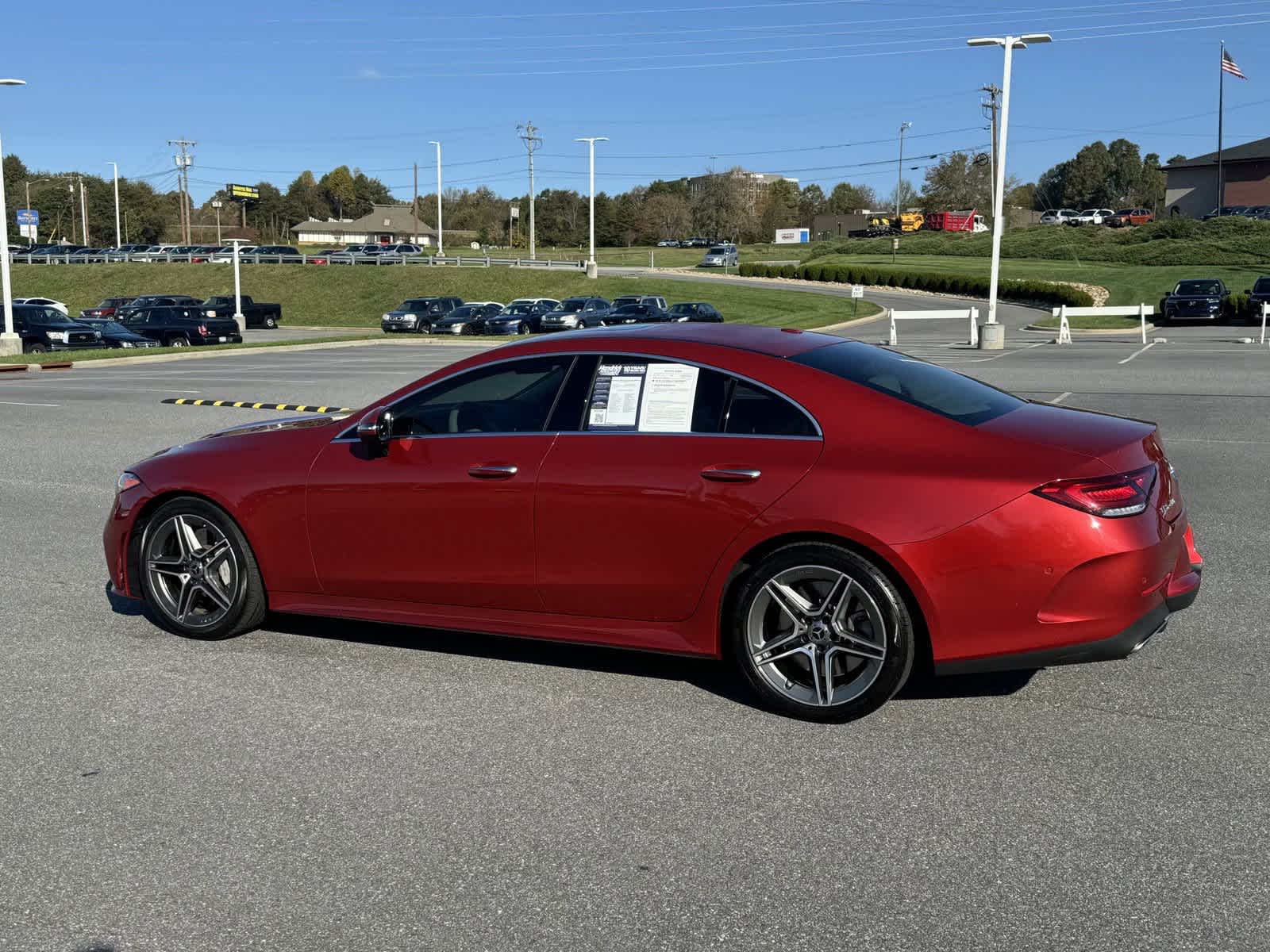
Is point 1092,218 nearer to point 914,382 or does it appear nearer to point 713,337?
point 914,382

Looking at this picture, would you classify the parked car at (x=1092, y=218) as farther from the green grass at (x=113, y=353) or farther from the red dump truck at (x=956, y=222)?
the green grass at (x=113, y=353)

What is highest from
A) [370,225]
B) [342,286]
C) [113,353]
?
[370,225]

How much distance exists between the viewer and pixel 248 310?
2235 inches

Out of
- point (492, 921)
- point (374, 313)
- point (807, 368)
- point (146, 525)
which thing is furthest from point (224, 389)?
point (374, 313)

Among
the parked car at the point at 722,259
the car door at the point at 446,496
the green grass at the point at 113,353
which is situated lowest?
the green grass at the point at 113,353

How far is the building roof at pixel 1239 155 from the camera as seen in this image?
93.6m

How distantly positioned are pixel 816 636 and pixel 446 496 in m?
1.77

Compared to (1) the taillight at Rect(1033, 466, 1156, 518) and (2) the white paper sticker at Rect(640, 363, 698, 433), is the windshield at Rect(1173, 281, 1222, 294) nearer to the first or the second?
(1) the taillight at Rect(1033, 466, 1156, 518)

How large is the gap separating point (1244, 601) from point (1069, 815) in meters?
3.23

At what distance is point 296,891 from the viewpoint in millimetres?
3654

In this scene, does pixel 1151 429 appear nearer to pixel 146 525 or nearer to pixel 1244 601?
pixel 1244 601

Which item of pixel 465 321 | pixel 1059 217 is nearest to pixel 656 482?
pixel 465 321

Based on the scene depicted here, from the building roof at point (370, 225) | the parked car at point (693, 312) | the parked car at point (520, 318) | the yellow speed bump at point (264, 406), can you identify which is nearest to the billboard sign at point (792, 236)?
the building roof at point (370, 225)

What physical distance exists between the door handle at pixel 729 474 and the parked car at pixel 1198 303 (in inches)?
1644
